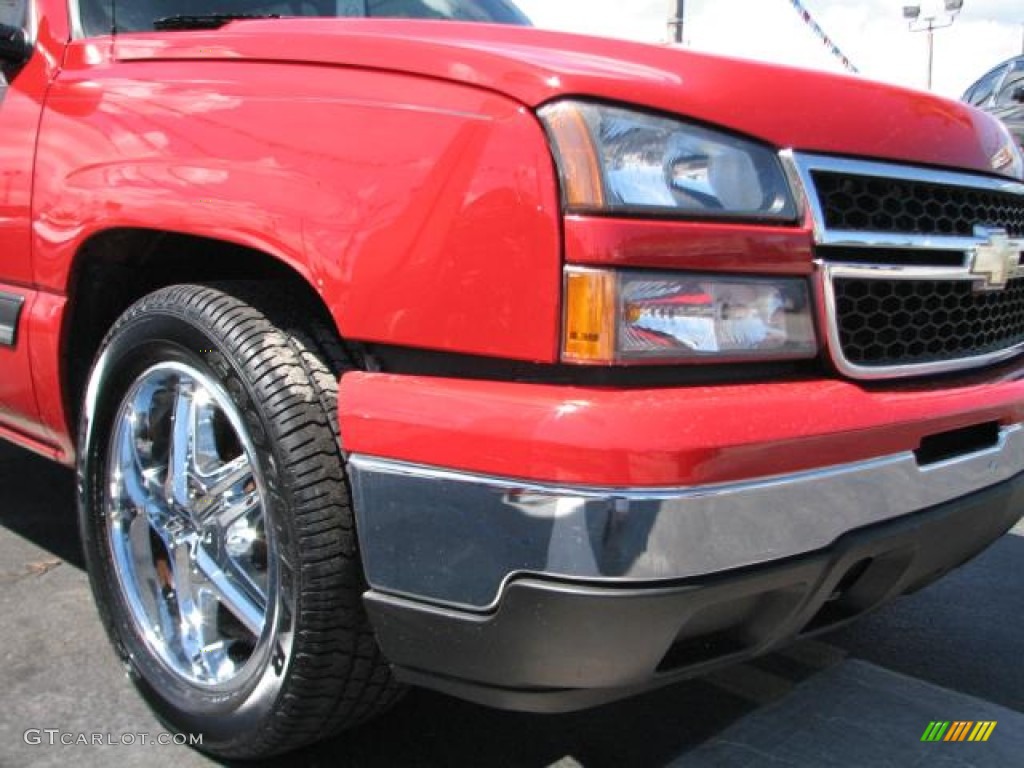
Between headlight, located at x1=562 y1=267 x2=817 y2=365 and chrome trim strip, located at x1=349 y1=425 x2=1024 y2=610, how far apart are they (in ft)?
0.71

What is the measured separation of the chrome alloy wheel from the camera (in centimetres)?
210

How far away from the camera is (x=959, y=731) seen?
242 centimetres

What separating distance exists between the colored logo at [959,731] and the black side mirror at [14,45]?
2.85 meters

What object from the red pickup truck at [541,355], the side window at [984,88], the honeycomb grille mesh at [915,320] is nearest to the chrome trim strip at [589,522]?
the red pickup truck at [541,355]

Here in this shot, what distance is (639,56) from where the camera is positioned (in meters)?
1.72

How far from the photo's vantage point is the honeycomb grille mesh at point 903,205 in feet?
5.77

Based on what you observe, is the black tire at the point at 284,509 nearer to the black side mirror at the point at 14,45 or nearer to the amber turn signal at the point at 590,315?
the amber turn signal at the point at 590,315

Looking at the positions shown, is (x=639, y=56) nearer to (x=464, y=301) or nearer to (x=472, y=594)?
(x=464, y=301)

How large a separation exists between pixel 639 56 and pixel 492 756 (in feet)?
5.06

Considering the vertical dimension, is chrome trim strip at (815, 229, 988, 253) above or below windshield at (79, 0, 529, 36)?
below

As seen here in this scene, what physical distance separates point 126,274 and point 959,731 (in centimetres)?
231

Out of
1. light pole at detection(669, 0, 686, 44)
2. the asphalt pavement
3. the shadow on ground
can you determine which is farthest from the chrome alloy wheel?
light pole at detection(669, 0, 686, 44)

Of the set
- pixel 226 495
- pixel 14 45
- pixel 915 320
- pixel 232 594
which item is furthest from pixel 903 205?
pixel 14 45

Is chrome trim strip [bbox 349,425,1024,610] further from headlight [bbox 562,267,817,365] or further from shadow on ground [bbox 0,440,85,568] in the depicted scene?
shadow on ground [bbox 0,440,85,568]
